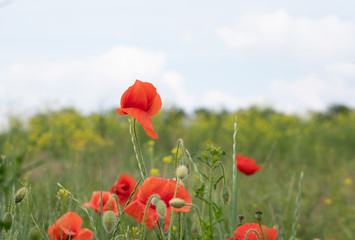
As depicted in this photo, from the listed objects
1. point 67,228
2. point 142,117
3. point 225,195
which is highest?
point 142,117

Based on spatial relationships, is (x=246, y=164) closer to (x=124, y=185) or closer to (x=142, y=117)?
(x=124, y=185)

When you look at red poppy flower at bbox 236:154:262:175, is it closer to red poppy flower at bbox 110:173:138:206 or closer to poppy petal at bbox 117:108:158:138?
red poppy flower at bbox 110:173:138:206

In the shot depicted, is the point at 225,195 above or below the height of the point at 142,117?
below

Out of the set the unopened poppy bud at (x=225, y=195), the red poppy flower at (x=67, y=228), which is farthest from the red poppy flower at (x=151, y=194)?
the red poppy flower at (x=67, y=228)

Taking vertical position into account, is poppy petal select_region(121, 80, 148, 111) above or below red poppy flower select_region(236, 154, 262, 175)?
above

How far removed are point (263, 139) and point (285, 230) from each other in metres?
4.51

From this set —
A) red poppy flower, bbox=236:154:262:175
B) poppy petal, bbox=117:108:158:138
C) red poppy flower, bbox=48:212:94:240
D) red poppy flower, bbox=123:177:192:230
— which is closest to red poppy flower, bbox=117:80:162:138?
poppy petal, bbox=117:108:158:138

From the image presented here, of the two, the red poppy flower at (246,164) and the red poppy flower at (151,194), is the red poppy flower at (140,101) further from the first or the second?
the red poppy flower at (246,164)

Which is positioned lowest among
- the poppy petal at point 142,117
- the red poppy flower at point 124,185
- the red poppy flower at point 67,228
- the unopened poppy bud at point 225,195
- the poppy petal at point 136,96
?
the red poppy flower at point 67,228

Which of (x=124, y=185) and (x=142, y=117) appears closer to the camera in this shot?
(x=142, y=117)

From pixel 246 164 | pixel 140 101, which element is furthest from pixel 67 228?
pixel 246 164

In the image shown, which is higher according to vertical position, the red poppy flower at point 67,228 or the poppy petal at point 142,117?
the poppy petal at point 142,117

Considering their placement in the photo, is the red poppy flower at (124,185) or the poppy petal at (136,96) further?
the red poppy flower at (124,185)

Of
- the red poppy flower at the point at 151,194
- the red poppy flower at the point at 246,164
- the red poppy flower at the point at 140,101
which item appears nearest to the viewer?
the red poppy flower at the point at 151,194
